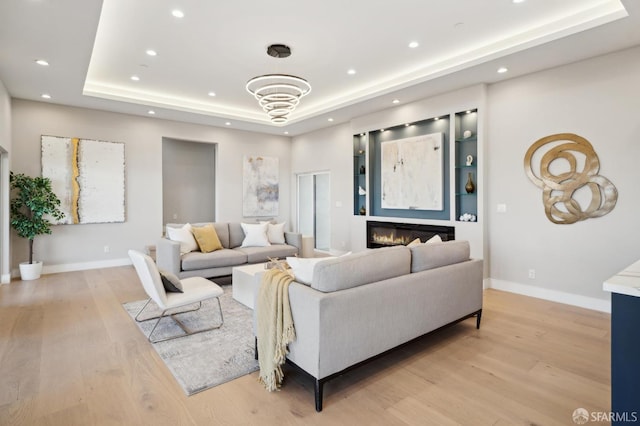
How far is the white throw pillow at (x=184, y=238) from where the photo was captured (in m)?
5.00

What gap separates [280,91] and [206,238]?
250 cm

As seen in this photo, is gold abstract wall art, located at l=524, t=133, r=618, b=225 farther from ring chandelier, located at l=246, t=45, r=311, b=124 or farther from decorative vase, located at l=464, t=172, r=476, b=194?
ring chandelier, located at l=246, t=45, r=311, b=124

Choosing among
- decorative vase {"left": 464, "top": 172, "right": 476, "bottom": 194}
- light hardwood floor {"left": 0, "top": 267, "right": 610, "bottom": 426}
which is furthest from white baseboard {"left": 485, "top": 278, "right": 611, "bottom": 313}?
decorative vase {"left": 464, "top": 172, "right": 476, "bottom": 194}

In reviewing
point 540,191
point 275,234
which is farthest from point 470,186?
point 275,234

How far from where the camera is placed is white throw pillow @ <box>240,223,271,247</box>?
18.6 feet

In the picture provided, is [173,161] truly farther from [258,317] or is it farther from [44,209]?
[258,317]

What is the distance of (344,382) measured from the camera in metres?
2.44

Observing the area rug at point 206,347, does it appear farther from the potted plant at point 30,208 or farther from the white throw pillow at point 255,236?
the potted plant at point 30,208

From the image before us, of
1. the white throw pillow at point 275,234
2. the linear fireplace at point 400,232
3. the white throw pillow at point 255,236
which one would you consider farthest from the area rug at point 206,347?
the linear fireplace at point 400,232

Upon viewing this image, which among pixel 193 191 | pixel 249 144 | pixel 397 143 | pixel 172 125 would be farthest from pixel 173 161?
pixel 397 143

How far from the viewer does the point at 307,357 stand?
219cm

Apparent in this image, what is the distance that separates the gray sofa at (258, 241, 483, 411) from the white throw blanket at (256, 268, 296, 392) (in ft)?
0.19

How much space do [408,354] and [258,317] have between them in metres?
1.35

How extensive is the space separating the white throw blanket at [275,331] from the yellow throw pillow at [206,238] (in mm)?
3011
